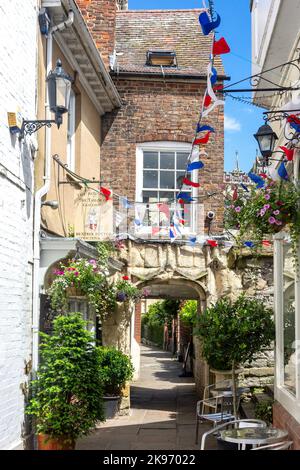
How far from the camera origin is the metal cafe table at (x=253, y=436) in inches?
245

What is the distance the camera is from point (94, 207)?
471 inches

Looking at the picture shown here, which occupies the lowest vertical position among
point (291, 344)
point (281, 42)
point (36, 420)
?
point (36, 420)

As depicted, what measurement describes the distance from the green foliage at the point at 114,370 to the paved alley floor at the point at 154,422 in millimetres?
619

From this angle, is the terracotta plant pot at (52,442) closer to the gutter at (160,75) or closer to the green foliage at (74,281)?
the green foliage at (74,281)

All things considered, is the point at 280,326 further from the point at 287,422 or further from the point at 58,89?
the point at 58,89

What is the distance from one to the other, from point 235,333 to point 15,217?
393 centimetres

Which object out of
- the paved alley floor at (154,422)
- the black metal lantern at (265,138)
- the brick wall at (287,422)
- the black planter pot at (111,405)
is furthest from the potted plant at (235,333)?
the black planter pot at (111,405)

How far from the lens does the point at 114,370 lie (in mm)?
13078

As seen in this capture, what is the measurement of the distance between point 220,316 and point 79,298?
2.86m

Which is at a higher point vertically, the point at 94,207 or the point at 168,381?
the point at 94,207

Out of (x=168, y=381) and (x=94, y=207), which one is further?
(x=168, y=381)

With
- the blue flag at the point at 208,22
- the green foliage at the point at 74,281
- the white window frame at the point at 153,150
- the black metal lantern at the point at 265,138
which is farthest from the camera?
the white window frame at the point at 153,150

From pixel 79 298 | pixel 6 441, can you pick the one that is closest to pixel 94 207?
pixel 79 298

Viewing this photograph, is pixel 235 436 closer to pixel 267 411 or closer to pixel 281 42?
pixel 267 411
